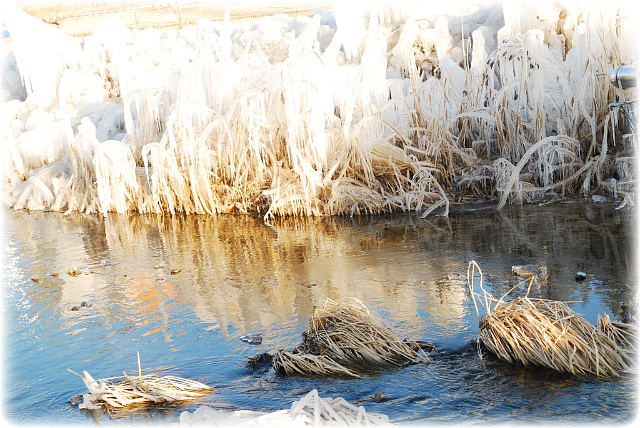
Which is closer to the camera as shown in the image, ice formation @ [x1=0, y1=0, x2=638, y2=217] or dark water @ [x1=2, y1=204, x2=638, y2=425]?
dark water @ [x1=2, y1=204, x2=638, y2=425]

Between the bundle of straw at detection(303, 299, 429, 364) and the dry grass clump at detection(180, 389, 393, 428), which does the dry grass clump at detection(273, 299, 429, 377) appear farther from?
the dry grass clump at detection(180, 389, 393, 428)

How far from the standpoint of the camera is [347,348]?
4.54 meters

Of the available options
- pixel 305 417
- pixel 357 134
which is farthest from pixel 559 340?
pixel 357 134

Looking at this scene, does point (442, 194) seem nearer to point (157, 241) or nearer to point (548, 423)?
point (157, 241)

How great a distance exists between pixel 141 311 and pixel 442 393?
315 centimetres

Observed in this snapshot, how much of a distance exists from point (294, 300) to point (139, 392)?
213cm

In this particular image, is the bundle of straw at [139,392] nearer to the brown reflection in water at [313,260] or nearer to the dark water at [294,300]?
the dark water at [294,300]

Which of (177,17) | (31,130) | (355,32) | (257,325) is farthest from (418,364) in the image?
(177,17)

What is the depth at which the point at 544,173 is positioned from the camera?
9438 mm

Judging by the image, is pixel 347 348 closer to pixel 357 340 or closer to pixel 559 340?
pixel 357 340

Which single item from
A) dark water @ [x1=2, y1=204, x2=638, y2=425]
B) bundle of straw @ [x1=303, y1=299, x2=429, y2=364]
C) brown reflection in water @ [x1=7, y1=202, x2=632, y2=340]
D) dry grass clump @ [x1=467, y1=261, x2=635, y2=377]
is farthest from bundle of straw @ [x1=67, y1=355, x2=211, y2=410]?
dry grass clump @ [x1=467, y1=261, x2=635, y2=377]

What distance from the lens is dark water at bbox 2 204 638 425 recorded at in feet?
13.0

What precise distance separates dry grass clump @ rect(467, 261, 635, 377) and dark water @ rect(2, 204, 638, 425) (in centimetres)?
9

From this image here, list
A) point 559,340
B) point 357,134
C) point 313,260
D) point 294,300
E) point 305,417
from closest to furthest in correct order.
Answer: point 305,417, point 559,340, point 294,300, point 313,260, point 357,134
